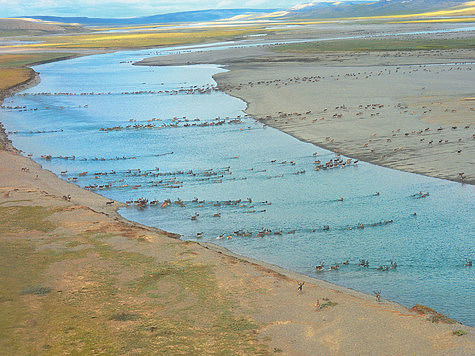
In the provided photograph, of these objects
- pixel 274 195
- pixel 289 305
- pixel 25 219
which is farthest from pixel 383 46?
pixel 289 305

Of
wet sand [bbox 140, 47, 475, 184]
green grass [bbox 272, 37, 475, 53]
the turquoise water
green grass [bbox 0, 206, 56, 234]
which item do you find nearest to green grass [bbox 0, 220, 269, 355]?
green grass [bbox 0, 206, 56, 234]

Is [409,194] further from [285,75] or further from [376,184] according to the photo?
[285,75]

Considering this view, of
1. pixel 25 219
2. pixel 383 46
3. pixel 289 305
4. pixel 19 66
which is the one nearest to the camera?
pixel 289 305

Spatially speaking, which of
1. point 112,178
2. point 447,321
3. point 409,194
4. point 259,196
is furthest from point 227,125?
point 447,321

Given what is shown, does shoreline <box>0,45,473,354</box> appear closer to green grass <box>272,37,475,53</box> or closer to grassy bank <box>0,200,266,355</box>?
grassy bank <box>0,200,266,355</box>

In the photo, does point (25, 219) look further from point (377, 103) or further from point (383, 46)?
point (383, 46)

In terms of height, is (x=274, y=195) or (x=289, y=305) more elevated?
(x=274, y=195)
